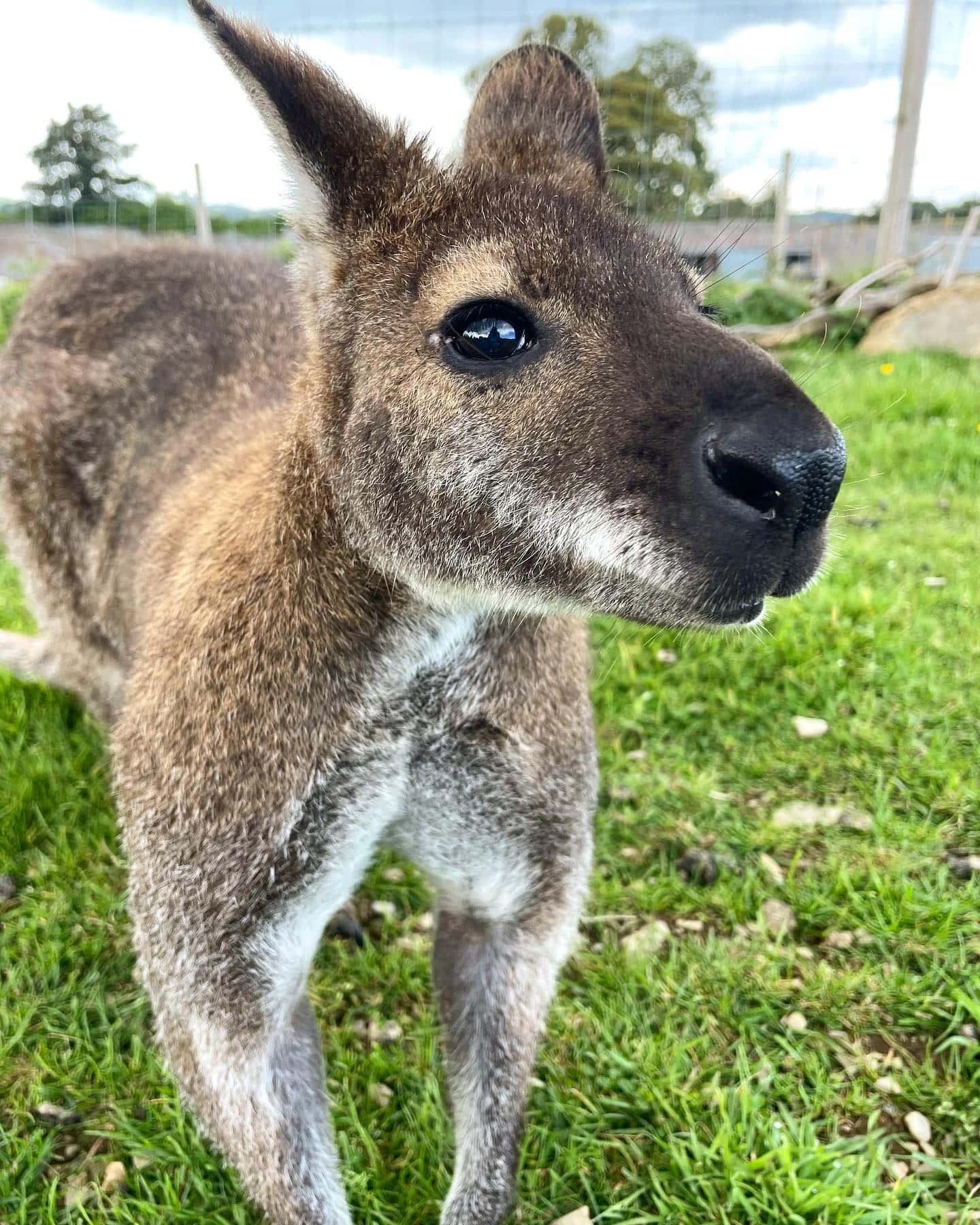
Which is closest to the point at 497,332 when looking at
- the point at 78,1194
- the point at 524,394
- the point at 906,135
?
the point at 524,394

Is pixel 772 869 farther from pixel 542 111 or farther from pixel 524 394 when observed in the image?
pixel 542 111

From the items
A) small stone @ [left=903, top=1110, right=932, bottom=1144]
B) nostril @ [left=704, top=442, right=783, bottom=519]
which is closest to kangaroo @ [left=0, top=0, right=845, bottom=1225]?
nostril @ [left=704, top=442, right=783, bottom=519]

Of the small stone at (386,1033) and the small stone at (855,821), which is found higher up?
the small stone at (855,821)

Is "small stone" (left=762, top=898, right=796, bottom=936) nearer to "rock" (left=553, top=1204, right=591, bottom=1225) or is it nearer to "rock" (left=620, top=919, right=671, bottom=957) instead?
"rock" (left=620, top=919, right=671, bottom=957)

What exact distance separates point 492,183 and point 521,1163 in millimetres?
1953

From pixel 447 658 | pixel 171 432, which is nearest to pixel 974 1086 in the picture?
pixel 447 658

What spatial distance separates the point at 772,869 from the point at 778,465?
5.93 feet

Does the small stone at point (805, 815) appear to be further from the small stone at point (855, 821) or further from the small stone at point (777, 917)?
the small stone at point (777, 917)

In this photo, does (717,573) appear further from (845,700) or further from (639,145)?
(639,145)

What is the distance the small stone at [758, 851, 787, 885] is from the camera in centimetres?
281

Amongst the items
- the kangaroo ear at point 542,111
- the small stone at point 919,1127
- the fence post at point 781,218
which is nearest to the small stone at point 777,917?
the small stone at point 919,1127

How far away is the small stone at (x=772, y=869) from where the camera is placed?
9.22ft

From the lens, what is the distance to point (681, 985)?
2.51 metres

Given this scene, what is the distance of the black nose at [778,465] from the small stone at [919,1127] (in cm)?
146
